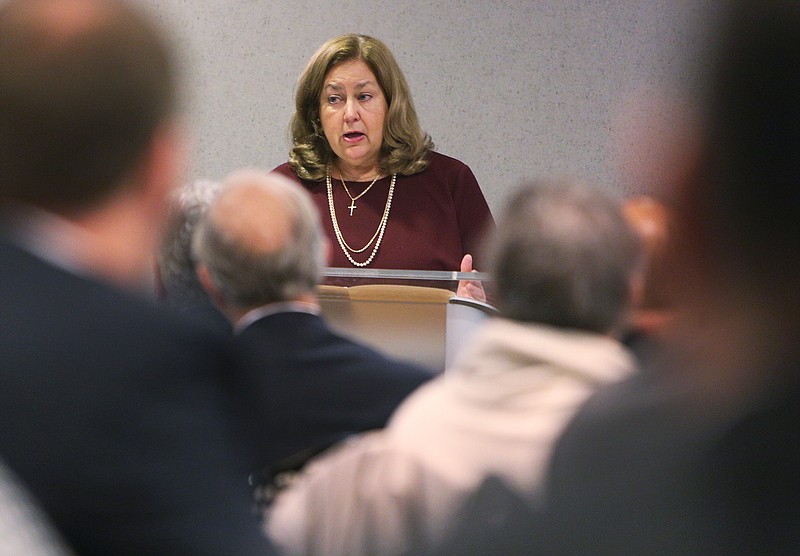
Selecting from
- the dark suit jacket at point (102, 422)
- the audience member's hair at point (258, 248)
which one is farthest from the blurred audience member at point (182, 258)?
the dark suit jacket at point (102, 422)

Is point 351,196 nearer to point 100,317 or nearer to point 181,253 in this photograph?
point 181,253

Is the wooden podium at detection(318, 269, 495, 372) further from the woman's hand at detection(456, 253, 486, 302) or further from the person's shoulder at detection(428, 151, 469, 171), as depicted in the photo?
the person's shoulder at detection(428, 151, 469, 171)

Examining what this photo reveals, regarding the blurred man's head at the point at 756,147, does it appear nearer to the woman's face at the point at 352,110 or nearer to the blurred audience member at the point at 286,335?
the blurred audience member at the point at 286,335

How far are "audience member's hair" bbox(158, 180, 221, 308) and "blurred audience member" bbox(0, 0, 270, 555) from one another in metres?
0.73

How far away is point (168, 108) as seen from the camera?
3.17 feet

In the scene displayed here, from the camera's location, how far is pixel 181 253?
177cm

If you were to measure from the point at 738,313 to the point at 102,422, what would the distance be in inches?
20.8

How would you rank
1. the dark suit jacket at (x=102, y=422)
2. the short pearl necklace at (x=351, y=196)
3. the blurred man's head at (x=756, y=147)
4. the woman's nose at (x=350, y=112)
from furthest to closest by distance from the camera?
the short pearl necklace at (x=351, y=196)
the woman's nose at (x=350, y=112)
the dark suit jacket at (x=102, y=422)
the blurred man's head at (x=756, y=147)

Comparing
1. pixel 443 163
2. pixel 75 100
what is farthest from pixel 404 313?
pixel 443 163

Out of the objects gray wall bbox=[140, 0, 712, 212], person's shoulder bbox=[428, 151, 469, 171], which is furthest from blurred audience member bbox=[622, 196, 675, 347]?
gray wall bbox=[140, 0, 712, 212]

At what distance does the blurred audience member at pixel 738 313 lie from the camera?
0.79m

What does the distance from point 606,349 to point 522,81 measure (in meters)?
4.69

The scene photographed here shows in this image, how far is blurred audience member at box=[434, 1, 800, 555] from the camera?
789 mm

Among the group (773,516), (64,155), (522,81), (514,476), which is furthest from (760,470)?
(522,81)
